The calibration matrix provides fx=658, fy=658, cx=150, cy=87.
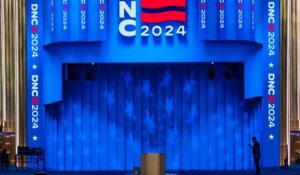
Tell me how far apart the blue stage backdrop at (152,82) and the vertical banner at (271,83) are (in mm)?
31

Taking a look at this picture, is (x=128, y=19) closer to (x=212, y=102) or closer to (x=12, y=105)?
(x=212, y=102)

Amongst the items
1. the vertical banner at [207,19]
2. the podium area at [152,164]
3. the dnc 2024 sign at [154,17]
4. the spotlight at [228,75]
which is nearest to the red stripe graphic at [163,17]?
the dnc 2024 sign at [154,17]

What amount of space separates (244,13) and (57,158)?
747 centimetres

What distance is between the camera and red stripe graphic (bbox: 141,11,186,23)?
19.8 m

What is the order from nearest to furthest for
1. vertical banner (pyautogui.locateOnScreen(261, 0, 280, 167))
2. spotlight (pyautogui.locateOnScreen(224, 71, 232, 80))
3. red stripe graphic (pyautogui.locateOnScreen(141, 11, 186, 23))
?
red stripe graphic (pyautogui.locateOnScreen(141, 11, 186, 23)), vertical banner (pyautogui.locateOnScreen(261, 0, 280, 167)), spotlight (pyautogui.locateOnScreen(224, 71, 232, 80))

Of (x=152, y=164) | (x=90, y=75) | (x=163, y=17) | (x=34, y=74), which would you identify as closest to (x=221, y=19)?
(x=163, y=17)

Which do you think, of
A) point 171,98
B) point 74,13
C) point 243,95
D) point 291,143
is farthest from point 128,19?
point 291,143

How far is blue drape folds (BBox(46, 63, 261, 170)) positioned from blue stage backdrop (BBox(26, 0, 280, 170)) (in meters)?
0.03

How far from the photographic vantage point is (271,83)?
20391 mm

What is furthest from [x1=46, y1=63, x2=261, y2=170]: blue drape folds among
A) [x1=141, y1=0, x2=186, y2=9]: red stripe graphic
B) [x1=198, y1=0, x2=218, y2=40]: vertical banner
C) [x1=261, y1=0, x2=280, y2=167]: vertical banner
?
[x1=141, y1=0, x2=186, y2=9]: red stripe graphic

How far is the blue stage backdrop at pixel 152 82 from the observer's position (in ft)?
65.0

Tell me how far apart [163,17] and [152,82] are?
237 centimetres

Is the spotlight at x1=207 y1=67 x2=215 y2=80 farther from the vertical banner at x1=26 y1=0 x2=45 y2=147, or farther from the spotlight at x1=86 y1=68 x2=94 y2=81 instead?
the vertical banner at x1=26 y1=0 x2=45 y2=147

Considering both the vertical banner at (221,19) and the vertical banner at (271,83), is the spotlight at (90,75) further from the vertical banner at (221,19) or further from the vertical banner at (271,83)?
the vertical banner at (271,83)
